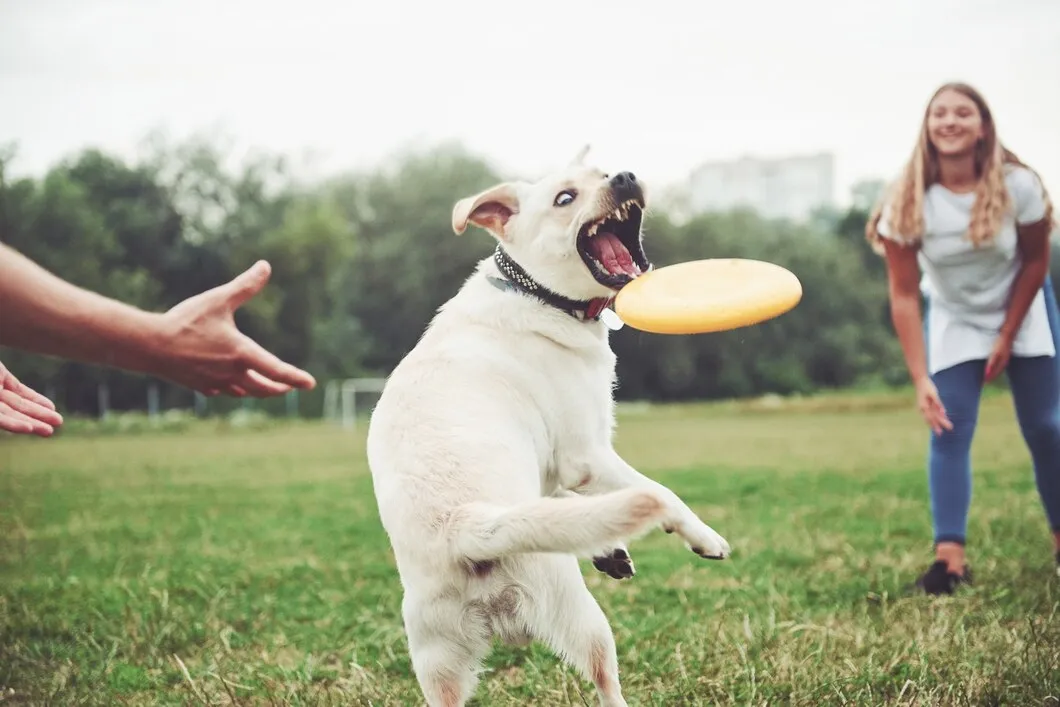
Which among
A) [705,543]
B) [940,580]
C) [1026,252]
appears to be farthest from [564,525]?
[1026,252]

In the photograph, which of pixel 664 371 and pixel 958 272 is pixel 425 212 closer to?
pixel 664 371

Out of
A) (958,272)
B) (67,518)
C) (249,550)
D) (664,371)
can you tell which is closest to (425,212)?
(664,371)

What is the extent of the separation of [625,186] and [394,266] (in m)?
28.6

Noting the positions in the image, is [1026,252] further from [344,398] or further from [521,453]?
[344,398]

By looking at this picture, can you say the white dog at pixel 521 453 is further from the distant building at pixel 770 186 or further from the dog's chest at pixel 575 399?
the distant building at pixel 770 186

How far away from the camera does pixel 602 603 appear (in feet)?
14.1

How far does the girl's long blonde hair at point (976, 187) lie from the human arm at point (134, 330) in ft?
10.1

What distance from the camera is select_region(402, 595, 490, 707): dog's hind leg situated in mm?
2480

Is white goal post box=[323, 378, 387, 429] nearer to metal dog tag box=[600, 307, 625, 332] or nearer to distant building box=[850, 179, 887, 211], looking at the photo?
distant building box=[850, 179, 887, 211]

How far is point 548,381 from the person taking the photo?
9.41ft

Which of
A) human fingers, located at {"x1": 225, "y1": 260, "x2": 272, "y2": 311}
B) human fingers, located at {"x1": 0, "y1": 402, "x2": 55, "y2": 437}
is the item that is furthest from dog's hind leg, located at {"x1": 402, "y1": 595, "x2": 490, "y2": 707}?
human fingers, located at {"x1": 0, "y1": 402, "x2": 55, "y2": 437}

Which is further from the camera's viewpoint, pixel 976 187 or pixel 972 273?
pixel 972 273

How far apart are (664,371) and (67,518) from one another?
23.5 metres

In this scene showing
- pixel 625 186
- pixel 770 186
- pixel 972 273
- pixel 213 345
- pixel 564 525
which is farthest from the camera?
pixel 770 186
